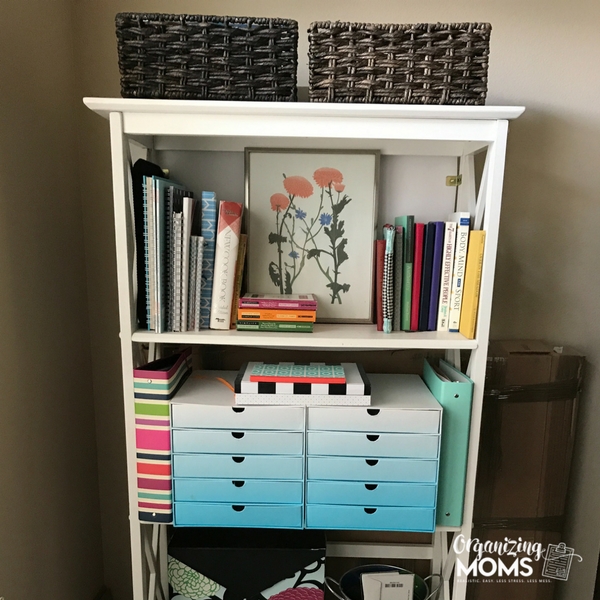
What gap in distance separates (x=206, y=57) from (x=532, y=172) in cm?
93

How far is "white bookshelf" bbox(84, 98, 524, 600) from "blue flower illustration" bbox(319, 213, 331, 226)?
0.18 meters

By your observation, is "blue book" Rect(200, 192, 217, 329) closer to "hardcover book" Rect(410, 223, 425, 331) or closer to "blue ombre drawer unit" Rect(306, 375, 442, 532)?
"blue ombre drawer unit" Rect(306, 375, 442, 532)

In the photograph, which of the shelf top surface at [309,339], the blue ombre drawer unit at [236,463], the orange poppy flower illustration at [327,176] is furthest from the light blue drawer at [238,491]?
the orange poppy flower illustration at [327,176]

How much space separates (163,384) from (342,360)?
21.1 inches

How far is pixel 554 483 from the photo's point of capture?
4.62ft

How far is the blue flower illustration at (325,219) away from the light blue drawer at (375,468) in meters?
0.61

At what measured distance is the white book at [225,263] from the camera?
1.11m

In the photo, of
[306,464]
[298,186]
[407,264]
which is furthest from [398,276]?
[306,464]

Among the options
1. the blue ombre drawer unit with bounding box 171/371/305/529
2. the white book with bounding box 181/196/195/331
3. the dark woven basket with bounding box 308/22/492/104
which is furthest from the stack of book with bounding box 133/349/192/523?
the dark woven basket with bounding box 308/22/492/104

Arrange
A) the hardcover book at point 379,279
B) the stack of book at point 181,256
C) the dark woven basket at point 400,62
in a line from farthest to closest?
1. the hardcover book at point 379,279
2. the stack of book at point 181,256
3. the dark woven basket at point 400,62

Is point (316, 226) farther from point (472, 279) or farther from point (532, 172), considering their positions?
point (532, 172)

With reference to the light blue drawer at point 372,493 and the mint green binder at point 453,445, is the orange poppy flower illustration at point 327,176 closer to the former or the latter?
the mint green binder at point 453,445

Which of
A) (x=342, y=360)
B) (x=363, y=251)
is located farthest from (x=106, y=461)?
(x=363, y=251)

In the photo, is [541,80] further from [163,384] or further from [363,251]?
Answer: [163,384]
